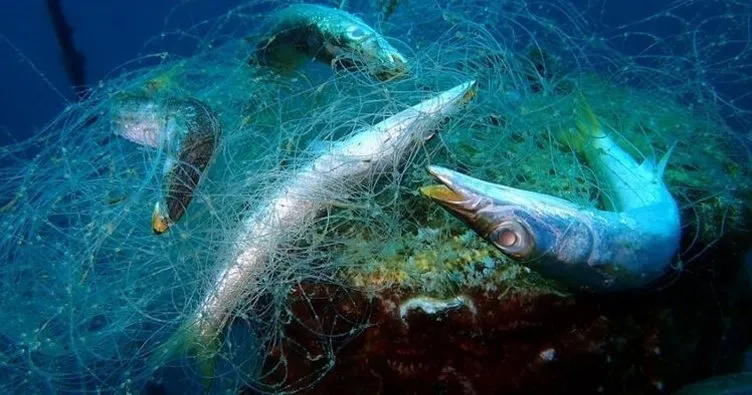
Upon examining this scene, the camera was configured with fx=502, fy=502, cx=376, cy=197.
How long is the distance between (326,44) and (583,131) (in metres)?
1.75

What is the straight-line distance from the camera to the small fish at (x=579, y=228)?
2014 mm

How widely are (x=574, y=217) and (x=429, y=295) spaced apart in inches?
29.5

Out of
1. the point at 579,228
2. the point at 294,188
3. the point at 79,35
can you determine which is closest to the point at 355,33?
the point at 294,188

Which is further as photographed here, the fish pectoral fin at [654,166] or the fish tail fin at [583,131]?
the fish tail fin at [583,131]

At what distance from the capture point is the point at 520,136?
2.97 meters

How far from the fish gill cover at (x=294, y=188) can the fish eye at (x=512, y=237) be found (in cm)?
43

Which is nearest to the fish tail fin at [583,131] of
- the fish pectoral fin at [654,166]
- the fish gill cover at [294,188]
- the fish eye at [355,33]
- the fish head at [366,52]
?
the fish gill cover at [294,188]

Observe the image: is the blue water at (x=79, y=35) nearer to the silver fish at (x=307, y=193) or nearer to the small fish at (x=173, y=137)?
the small fish at (x=173, y=137)

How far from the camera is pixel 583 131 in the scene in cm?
295

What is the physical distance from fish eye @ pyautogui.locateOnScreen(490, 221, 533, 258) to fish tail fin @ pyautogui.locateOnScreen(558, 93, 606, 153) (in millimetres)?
1143

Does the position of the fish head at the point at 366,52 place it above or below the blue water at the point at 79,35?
above

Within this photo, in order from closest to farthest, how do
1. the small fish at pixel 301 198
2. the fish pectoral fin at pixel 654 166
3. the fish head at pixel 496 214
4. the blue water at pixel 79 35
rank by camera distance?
the fish head at pixel 496 214 < the small fish at pixel 301 198 < the fish pectoral fin at pixel 654 166 < the blue water at pixel 79 35

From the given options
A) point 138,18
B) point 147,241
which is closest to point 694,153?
point 147,241

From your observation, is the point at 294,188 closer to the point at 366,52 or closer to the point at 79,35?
the point at 366,52
